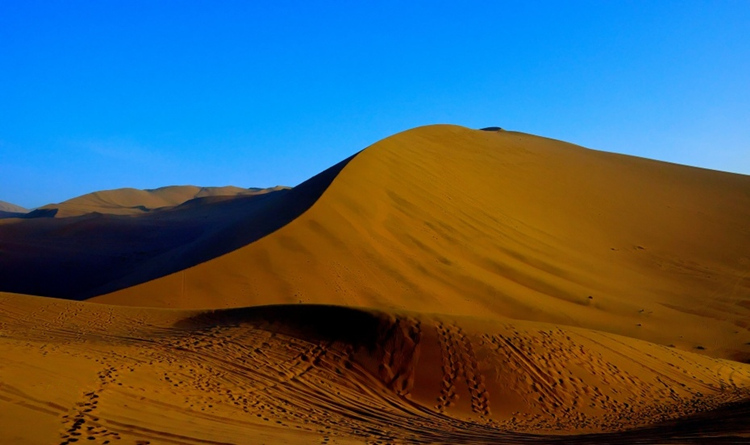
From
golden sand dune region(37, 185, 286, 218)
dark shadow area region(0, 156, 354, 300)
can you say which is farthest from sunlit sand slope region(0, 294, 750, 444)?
golden sand dune region(37, 185, 286, 218)

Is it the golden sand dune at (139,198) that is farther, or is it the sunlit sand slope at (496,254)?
the golden sand dune at (139,198)

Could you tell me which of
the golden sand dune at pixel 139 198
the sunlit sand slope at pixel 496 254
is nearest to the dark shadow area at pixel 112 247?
the sunlit sand slope at pixel 496 254

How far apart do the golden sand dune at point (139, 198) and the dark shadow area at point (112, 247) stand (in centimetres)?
3165

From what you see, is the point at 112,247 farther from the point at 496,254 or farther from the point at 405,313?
the point at 405,313

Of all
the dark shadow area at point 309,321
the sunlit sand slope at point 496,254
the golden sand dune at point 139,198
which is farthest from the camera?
the golden sand dune at point 139,198

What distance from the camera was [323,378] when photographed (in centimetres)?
783

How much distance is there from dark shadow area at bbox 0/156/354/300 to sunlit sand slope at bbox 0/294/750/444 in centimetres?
753

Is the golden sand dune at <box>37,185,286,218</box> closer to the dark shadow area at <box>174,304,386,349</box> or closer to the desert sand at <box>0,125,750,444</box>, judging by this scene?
the desert sand at <box>0,125,750,444</box>

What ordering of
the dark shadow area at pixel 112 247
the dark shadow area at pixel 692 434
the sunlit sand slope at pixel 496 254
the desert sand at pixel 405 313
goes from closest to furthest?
the dark shadow area at pixel 692 434 → the desert sand at pixel 405 313 → the sunlit sand slope at pixel 496 254 → the dark shadow area at pixel 112 247

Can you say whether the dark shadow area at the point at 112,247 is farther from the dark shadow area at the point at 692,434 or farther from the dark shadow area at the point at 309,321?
the dark shadow area at the point at 692,434

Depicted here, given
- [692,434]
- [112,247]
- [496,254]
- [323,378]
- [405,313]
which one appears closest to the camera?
[692,434]

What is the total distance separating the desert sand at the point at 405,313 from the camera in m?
5.80

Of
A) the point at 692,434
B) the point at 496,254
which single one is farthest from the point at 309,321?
the point at 496,254

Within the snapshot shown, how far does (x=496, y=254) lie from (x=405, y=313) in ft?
30.8
